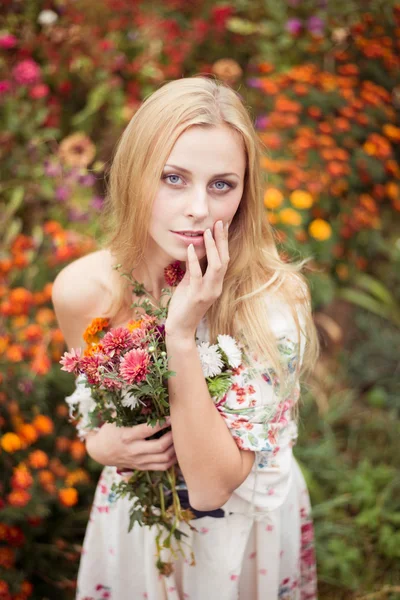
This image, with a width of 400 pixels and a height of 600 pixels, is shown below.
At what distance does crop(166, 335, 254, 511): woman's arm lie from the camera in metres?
1.16

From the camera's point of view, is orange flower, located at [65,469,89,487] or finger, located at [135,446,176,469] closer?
finger, located at [135,446,176,469]

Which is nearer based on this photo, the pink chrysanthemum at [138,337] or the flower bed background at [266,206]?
the pink chrysanthemum at [138,337]

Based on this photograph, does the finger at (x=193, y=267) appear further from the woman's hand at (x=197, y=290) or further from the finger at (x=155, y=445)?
the finger at (x=155, y=445)

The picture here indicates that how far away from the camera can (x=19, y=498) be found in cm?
188

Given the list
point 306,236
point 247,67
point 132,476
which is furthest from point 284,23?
point 132,476

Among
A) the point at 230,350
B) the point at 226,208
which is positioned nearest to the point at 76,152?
the point at 226,208

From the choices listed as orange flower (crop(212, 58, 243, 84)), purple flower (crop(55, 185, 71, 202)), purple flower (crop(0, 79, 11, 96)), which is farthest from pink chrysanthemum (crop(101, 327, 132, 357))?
orange flower (crop(212, 58, 243, 84))

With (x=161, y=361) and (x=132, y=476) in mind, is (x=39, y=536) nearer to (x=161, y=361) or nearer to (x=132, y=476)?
(x=132, y=476)

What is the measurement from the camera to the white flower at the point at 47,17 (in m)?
3.15

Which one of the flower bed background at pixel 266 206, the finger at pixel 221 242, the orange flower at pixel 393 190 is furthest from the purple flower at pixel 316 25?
the finger at pixel 221 242

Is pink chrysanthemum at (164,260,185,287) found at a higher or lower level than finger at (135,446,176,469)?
higher

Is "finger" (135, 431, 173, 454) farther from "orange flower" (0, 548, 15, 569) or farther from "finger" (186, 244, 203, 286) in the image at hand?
"orange flower" (0, 548, 15, 569)

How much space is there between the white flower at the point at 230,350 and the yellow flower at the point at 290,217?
59.1 inches

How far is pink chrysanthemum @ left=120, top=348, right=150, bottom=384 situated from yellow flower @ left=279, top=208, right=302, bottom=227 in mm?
1746
